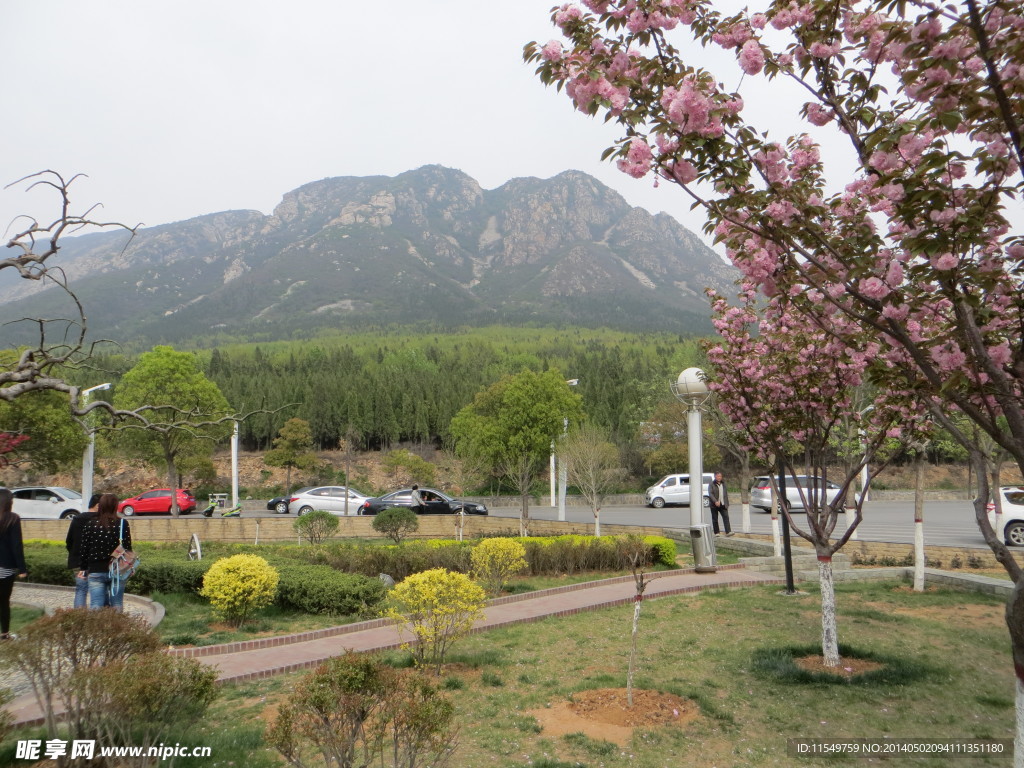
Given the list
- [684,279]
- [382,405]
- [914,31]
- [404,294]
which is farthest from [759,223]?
[684,279]

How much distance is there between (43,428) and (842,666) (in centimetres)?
2164

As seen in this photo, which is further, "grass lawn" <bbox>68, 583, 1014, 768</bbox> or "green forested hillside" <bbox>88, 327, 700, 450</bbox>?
"green forested hillside" <bbox>88, 327, 700, 450</bbox>

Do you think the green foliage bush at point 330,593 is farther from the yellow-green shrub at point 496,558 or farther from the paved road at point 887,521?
the paved road at point 887,521

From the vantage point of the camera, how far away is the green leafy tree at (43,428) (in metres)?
19.3

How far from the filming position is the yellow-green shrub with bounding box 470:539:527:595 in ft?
35.7

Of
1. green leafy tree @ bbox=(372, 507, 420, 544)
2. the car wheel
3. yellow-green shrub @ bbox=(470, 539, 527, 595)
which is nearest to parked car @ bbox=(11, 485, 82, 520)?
green leafy tree @ bbox=(372, 507, 420, 544)

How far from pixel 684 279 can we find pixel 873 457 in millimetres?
176571

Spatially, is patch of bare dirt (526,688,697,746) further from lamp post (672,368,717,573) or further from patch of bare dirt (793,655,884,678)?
lamp post (672,368,717,573)

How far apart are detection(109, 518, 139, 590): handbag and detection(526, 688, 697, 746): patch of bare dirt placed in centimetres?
462

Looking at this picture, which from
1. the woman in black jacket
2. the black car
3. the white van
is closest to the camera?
the woman in black jacket

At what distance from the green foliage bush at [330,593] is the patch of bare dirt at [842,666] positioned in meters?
5.56

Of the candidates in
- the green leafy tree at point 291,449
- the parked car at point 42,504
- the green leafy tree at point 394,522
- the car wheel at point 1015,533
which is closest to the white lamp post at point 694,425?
the green leafy tree at point 394,522

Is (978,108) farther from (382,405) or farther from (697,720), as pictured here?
(382,405)

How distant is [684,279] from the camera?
176500mm
